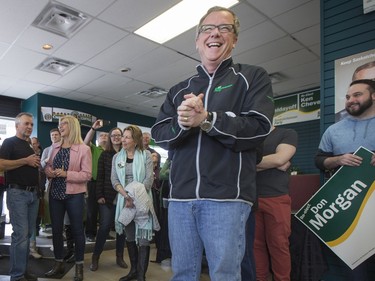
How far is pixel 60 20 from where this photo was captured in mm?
3867

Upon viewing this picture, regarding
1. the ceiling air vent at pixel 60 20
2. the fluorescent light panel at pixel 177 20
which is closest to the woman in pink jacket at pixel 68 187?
the ceiling air vent at pixel 60 20

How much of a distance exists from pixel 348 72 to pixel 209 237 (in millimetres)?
2040

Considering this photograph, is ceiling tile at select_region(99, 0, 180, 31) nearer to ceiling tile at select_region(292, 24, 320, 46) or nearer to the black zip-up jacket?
ceiling tile at select_region(292, 24, 320, 46)

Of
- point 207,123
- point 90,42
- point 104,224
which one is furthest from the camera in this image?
point 90,42

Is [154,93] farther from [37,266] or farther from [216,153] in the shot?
[216,153]

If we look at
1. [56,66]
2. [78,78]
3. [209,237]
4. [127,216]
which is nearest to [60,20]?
[56,66]

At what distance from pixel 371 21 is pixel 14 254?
3448 mm

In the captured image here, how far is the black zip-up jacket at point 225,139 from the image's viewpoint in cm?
98

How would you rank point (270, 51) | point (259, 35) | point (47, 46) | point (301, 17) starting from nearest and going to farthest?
1. point (301, 17)
2. point (259, 35)
3. point (47, 46)
4. point (270, 51)

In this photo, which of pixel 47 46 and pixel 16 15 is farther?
pixel 47 46

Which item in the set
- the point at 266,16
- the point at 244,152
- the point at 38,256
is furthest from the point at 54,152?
the point at 266,16

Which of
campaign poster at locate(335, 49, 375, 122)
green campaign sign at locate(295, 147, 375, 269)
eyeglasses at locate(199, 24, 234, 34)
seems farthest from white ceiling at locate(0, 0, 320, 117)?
eyeglasses at locate(199, 24, 234, 34)

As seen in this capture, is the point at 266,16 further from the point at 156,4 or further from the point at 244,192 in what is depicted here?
the point at 244,192

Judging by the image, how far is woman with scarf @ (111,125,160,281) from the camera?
2660 mm
